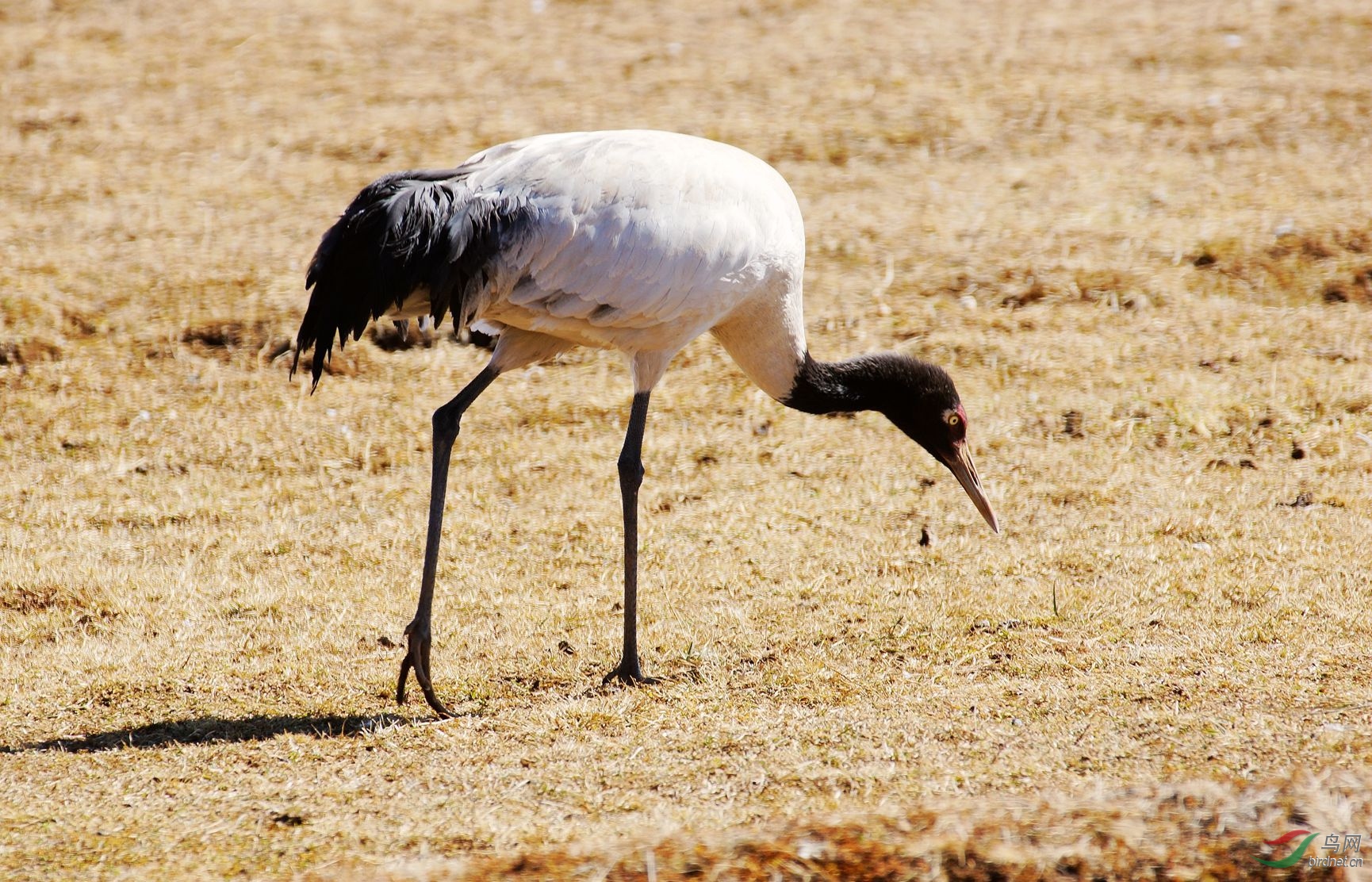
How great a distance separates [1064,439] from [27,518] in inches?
175

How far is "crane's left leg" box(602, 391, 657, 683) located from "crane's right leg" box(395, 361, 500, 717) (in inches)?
19.6

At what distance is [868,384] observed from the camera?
5.38m

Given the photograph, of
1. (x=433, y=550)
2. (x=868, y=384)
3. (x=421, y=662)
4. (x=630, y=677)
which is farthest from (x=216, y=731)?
(x=868, y=384)

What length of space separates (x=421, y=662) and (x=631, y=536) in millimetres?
819

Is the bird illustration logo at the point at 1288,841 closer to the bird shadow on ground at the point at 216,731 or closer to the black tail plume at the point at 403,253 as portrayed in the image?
the bird shadow on ground at the point at 216,731

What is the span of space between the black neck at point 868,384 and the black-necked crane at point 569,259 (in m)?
0.35

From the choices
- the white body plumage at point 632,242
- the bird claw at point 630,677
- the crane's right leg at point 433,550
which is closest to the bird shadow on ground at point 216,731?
the crane's right leg at point 433,550

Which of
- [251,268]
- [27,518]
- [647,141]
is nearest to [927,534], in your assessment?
[647,141]

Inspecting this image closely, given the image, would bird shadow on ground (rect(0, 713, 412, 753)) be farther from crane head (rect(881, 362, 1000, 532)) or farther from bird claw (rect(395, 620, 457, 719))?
crane head (rect(881, 362, 1000, 532))

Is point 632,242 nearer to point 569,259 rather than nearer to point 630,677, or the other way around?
point 569,259

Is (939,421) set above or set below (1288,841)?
above

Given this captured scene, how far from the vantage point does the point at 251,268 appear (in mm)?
A: 8312

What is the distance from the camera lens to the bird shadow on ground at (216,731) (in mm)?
4195

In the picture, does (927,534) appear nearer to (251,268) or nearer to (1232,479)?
(1232,479)
